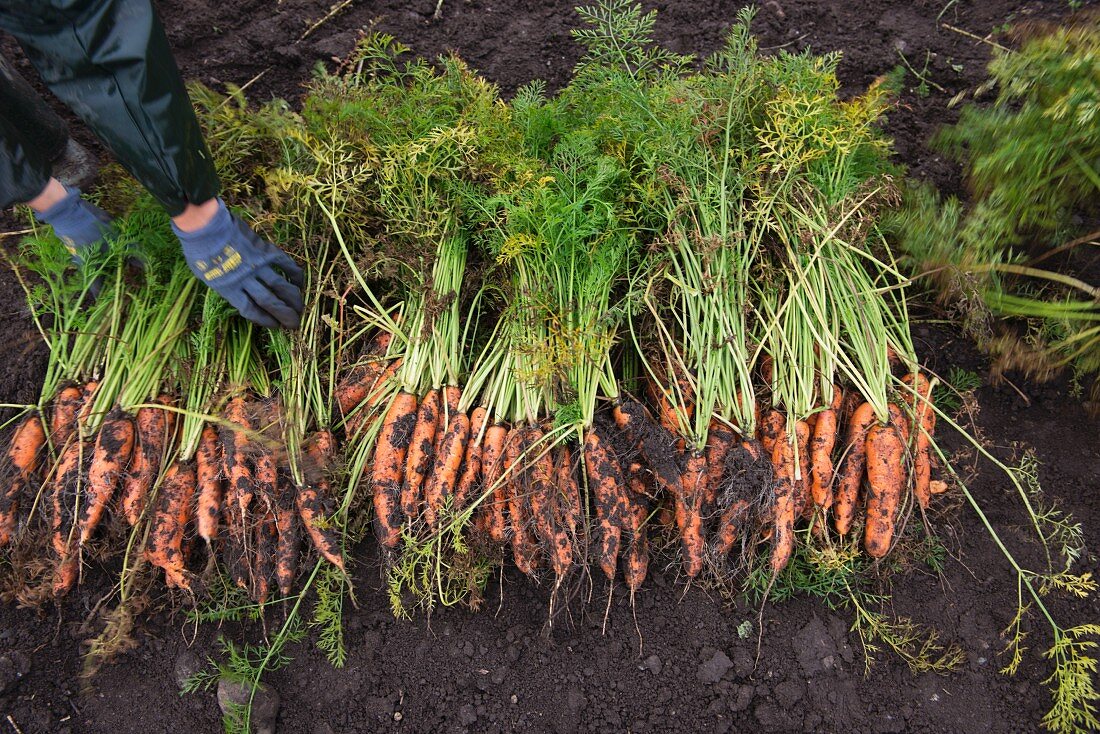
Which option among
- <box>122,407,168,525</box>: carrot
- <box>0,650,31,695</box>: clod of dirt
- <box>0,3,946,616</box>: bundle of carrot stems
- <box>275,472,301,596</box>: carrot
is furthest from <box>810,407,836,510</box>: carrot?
<box>0,650,31,695</box>: clod of dirt

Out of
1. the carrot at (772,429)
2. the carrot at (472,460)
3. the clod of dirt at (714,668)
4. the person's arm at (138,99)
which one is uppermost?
the person's arm at (138,99)

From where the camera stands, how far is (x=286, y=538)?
2.14m

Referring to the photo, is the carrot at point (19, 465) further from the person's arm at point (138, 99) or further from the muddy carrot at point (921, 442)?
the muddy carrot at point (921, 442)

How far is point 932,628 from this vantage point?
6.78 feet

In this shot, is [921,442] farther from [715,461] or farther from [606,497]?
[606,497]

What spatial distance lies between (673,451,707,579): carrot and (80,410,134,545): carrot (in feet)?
5.94

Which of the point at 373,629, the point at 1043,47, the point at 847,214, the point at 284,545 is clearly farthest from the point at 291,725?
the point at 1043,47

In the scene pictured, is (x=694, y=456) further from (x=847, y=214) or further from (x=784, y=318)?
(x=847, y=214)

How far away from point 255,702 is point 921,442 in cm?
225

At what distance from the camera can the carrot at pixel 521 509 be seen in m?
2.11

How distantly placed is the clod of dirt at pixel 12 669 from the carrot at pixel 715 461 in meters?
2.18

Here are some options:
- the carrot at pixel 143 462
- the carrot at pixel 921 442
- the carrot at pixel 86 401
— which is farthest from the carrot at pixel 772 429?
the carrot at pixel 86 401

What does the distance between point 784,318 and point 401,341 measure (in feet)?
4.38

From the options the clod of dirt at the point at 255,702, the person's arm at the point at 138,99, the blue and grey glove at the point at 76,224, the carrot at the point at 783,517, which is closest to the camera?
the person's arm at the point at 138,99
